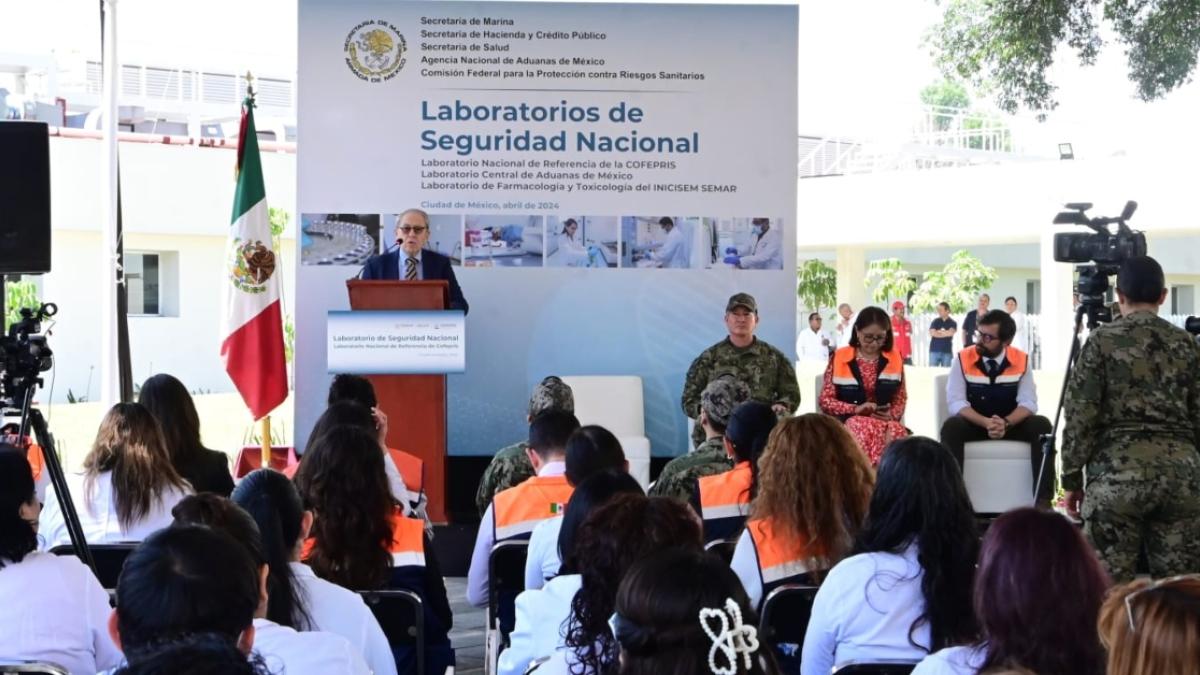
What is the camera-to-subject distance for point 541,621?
2869 mm

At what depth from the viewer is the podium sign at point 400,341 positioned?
273 inches

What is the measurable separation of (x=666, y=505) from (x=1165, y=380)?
9.42ft

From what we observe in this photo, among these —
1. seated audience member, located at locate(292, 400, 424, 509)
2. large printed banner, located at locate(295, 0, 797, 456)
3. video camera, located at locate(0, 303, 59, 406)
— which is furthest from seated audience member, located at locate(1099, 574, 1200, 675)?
large printed banner, located at locate(295, 0, 797, 456)

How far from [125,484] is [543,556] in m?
1.52

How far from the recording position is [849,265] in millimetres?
27125

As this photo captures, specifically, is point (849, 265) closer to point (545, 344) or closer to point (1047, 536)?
point (545, 344)

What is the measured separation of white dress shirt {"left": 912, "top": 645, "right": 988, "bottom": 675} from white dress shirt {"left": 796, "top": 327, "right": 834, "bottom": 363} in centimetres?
2251

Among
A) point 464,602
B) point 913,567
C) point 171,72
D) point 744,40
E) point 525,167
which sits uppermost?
point 171,72

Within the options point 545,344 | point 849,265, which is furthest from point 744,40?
point 849,265

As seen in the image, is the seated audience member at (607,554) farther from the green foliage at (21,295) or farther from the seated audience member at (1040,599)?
the green foliage at (21,295)

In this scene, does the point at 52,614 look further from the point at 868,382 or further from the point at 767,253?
the point at 767,253

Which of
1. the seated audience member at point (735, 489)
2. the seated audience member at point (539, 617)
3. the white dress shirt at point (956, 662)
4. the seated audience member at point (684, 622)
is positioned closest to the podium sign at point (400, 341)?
the seated audience member at point (735, 489)

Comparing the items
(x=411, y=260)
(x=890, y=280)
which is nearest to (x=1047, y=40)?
(x=411, y=260)

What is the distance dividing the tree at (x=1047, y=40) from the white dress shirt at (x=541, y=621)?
286 inches
